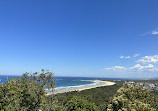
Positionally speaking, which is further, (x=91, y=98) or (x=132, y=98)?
(x=91, y=98)

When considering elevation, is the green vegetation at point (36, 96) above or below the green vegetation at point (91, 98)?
above

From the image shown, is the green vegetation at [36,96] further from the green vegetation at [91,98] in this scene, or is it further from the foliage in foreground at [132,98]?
the green vegetation at [91,98]

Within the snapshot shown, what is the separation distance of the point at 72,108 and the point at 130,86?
7.42m

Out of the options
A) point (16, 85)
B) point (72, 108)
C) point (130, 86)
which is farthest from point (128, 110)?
point (16, 85)

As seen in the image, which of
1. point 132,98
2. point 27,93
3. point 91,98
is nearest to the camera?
point 27,93

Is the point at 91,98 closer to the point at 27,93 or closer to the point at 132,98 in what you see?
the point at 132,98

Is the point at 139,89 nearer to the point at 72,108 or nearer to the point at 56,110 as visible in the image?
the point at 72,108

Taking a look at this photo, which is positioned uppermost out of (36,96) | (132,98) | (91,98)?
(36,96)

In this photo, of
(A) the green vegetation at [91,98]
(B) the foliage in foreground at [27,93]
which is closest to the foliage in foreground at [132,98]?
(A) the green vegetation at [91,98]

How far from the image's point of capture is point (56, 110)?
11.2 meters

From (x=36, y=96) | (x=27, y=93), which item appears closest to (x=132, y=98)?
(x=36, y=96)

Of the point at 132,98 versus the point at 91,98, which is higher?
the point at 132,98

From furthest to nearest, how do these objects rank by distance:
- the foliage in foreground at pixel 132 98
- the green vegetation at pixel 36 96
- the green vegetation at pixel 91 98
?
the green vegetation at pixel 91 98 → the foliage in foreground at pixel 132 98 → the green vegetation at pixel 36 96

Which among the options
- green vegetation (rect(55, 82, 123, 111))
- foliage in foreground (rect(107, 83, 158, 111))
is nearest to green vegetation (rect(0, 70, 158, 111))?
foliage in foreground (rect(107, 83, 158, 111))
